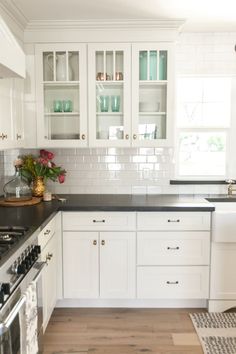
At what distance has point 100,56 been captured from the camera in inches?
123

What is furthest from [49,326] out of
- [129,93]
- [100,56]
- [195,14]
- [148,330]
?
[195,14]

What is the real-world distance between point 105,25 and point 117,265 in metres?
2.01

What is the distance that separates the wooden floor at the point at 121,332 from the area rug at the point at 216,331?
54mm

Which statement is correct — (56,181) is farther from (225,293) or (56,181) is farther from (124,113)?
(225,293)

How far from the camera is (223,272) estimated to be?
9.53ft

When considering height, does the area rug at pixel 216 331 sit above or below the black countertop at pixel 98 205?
below

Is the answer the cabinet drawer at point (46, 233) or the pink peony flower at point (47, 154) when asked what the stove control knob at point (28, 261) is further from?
the pink peony flower at point (47, 154)

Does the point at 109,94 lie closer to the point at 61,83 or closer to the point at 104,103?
the point at 104,103

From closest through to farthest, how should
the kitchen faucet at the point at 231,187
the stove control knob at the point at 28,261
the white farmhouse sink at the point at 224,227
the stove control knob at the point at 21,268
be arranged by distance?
the stove control knob at the point at 21,268 → the stove control knob at the point at 28,261 → the white farmhouse sink at the point at 224,227 → the kitchen faucet at the point at 231,187

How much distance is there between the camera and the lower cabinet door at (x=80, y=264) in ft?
9.57

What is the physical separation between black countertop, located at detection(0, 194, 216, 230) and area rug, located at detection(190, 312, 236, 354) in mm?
873

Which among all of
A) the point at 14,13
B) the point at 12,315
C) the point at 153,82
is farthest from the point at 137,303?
the point at 14,13

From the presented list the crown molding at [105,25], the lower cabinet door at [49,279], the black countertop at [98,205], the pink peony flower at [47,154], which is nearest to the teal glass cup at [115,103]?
the crown molding at [105,25]

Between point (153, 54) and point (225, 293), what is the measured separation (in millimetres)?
2105
